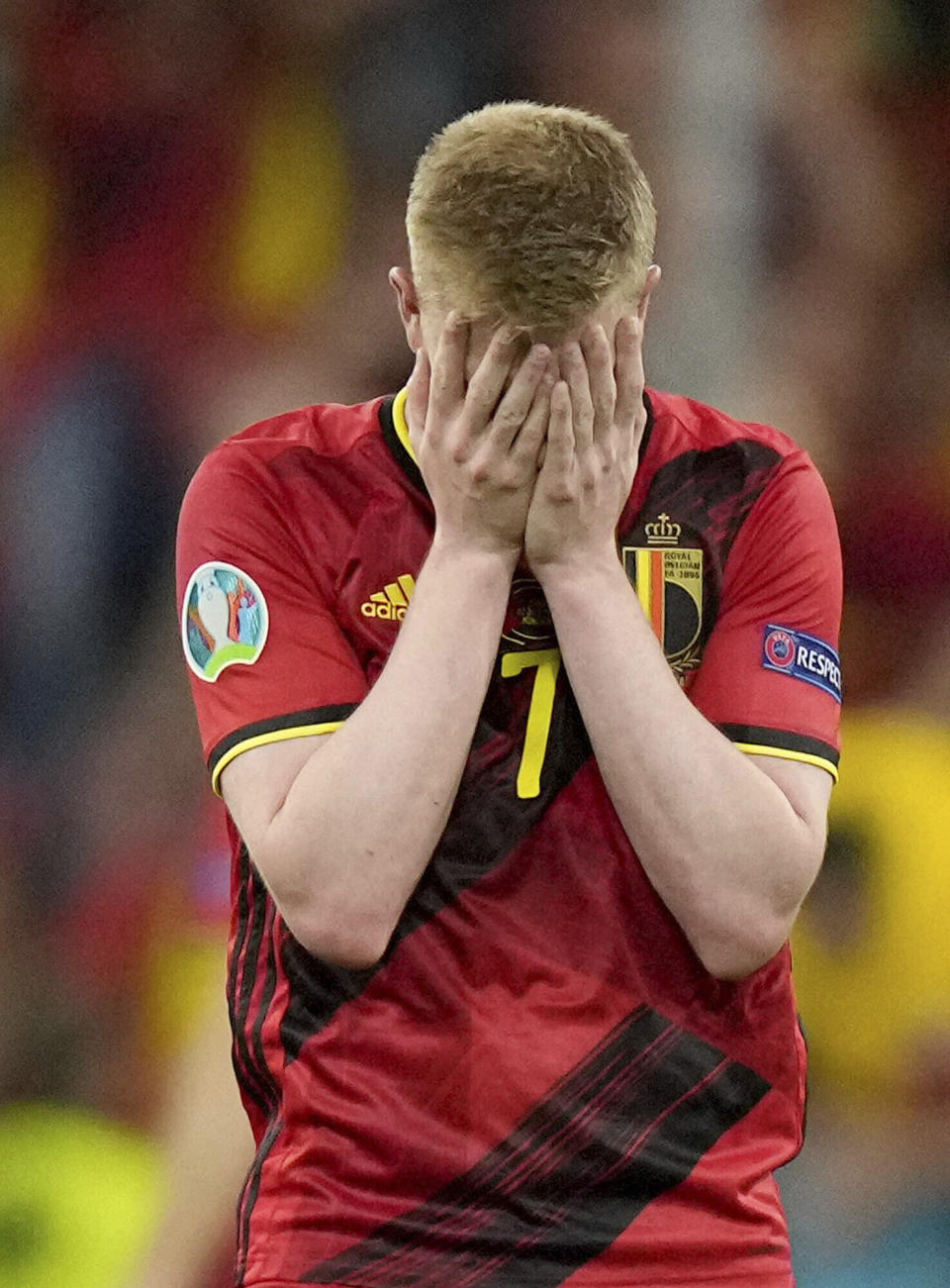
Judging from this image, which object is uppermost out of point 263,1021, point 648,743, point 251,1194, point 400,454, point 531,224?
point 531,224

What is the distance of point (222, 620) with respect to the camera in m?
1.25

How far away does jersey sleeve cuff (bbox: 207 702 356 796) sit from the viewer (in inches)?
47.0

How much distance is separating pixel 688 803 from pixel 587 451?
10.6 inches

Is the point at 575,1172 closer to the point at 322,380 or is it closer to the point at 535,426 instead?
the point at 535,426

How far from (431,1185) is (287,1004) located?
17 centimetres

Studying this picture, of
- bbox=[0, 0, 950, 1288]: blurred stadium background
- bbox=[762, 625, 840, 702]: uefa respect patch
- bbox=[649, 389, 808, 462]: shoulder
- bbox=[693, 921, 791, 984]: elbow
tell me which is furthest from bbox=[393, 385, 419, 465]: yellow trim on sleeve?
bbox=[0, 0, 950, 1288]: blurred stadium background

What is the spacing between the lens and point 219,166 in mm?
2174

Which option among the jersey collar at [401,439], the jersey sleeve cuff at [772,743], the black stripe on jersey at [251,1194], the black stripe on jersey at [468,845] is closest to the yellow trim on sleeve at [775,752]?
the jersey sleeve cuff at [772,743]

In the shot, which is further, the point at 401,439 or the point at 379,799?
the point at 401,439

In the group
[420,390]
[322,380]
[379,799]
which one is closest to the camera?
[379,799]

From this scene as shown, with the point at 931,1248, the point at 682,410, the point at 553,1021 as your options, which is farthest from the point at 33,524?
the point at 931,1248

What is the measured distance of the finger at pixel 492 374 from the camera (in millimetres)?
1145

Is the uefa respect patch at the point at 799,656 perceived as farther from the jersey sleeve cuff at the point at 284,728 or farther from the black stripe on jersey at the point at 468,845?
the jersey sleeve cuff at the point at 284,728

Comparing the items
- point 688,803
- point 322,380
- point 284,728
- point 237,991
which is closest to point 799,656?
point 688,803
